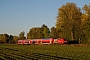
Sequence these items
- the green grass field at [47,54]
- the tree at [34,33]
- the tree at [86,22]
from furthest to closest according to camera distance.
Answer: the tree at [34,33]
the tree at [86,22]
the green grass field at [47,54]

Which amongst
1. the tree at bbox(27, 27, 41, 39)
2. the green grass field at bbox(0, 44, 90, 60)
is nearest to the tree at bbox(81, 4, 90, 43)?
the green grass field at bbox(0, 44, 90, 60)

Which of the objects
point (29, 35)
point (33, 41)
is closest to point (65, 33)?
point (33, 41)

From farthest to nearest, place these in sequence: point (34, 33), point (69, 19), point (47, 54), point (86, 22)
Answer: point (34, 33) → point (69, 19) → point (86, 22) → point (47, 54)

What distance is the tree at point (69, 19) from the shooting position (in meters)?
91.5

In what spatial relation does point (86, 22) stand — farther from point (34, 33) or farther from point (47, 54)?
point (34, 33)

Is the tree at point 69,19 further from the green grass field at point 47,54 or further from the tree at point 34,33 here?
the tree at point 34,33

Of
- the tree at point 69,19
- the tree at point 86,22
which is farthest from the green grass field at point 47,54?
the tree at point 69,19

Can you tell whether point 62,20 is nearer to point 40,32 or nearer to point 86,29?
point 86,29

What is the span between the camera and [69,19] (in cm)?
9212

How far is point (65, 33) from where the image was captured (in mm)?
94000

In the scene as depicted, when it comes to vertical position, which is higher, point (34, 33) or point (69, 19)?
point (69, 19)

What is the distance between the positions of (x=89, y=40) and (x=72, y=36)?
15851 mm

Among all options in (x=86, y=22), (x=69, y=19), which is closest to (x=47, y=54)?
(x=86, y=22)

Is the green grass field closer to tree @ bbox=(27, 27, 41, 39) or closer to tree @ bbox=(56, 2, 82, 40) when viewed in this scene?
tree @ bbox=(56, 2, 82, 40)
